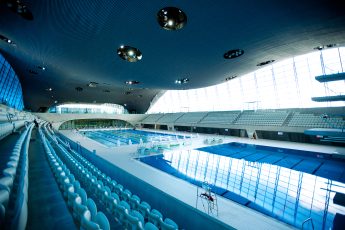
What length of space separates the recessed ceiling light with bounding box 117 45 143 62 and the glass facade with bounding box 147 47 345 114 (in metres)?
13.2

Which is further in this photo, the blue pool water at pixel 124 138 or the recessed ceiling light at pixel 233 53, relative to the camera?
the blue pool water at pixel 124 138

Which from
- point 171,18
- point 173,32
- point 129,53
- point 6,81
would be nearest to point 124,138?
point 6,81

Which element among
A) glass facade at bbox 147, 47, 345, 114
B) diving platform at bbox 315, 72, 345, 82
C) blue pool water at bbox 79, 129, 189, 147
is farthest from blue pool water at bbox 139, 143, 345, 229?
blue pool water at bbox 79, 129, 189, 147

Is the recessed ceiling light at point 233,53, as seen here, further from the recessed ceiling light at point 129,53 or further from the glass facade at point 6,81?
the glass facade at point 6,81

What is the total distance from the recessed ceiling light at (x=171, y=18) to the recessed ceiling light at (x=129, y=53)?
2.93m

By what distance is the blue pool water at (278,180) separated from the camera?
4.89m

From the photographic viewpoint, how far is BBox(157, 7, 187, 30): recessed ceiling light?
219 inches

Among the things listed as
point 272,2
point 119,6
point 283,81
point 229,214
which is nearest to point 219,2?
point 272,2

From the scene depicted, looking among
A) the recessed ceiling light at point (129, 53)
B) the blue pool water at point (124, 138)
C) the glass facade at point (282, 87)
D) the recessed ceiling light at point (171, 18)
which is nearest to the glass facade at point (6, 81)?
the blue pool water at point (124, 138)

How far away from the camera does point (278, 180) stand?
7273 mm

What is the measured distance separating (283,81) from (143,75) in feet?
53.2

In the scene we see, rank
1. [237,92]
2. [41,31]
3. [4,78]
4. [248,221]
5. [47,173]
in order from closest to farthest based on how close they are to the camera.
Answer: [248,221]
[47,173]
[41,31]
[4,78]
[237,92]

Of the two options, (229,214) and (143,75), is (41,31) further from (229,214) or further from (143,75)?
(229,214)

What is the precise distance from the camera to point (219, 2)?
522 centimetres
